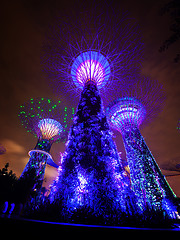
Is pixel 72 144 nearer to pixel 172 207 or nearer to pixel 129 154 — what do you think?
pixel 129 154

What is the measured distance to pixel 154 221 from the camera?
3.25 meters

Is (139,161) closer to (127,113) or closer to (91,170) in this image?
(127,113)

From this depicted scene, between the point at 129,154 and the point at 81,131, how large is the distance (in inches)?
425

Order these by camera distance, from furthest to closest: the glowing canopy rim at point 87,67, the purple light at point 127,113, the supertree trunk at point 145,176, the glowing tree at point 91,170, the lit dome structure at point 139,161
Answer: the purple light at point 127,113 → the glowing canopy rim at point 87,67 → the supertree trunk at point 145,176 → the lit dome structure at point 139,161 → the glowing tree at point 91,170

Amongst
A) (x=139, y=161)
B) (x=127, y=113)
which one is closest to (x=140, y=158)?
(x=139, y=161)

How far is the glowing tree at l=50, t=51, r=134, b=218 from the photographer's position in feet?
14.5

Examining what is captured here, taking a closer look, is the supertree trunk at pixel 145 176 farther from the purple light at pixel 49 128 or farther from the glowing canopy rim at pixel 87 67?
the purple light at pixel 49 128

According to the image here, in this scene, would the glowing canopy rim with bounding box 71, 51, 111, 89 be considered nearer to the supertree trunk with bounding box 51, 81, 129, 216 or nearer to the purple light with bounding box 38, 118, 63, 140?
the supertree trunk with bounding box 51, 81, 129, 216

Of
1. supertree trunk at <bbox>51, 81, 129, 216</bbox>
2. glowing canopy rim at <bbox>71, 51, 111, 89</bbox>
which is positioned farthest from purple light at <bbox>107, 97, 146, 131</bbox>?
supertree trunk at <bbox>51, 81, 129, 216</bbox>

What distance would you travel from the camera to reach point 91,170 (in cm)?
512

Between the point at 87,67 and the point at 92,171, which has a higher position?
the point at 87,67

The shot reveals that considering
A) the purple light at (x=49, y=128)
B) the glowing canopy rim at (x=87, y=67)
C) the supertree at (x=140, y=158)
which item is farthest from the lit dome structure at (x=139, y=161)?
the purple light at (x=49, y=128)

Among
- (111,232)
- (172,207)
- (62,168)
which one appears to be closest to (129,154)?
(172,207)

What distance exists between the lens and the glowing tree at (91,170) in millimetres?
4430
